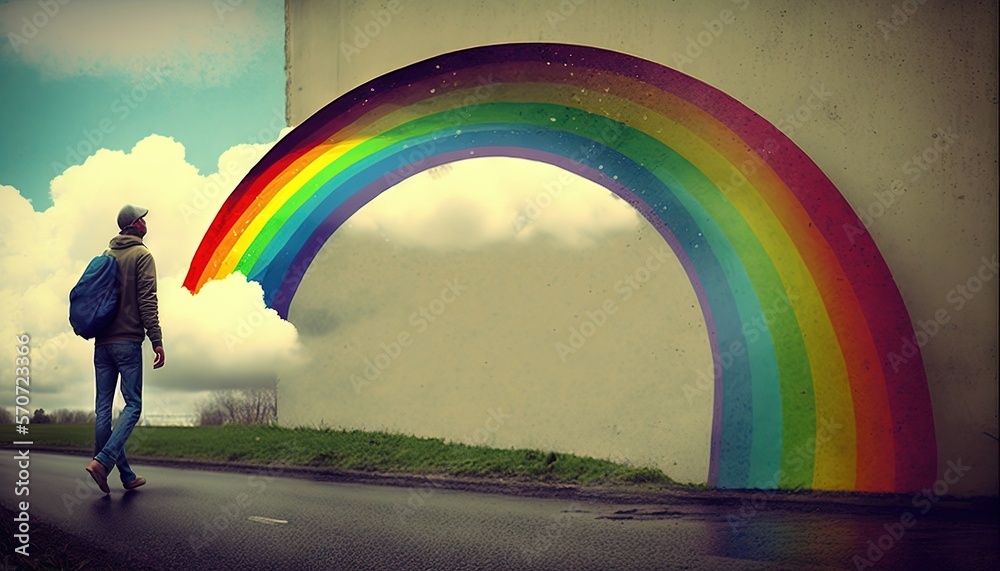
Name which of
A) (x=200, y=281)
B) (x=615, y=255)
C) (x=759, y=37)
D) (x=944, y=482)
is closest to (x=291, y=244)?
(x=200, y=281)

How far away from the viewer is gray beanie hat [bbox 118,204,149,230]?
5.05 m

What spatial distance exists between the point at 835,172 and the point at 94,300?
5993 millimetres

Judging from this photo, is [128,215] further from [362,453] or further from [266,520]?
[362,453]

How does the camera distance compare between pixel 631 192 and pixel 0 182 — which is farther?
pixel 631 192

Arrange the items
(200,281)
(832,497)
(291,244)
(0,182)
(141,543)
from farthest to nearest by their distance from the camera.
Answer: (291,244) → (200,281) → (832,497) → (0,182) → (141,543)

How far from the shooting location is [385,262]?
746 centimetres

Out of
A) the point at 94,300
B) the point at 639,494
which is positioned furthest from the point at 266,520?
the point at 639,494

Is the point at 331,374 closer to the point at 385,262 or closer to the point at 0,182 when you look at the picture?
the point at 385,262

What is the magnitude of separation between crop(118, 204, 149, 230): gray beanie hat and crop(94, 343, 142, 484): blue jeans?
81cm

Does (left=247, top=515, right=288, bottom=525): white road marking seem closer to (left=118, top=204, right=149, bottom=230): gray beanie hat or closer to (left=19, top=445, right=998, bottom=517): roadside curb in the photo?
(left=19, top=445, right=998, bottom=517): roadside curb

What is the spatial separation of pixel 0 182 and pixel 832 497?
22.1 feet

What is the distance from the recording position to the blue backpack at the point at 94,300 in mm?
4816

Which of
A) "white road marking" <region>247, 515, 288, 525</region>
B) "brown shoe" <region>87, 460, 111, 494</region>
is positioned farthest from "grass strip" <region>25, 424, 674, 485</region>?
"white road marking" <region>247, 515, 288, 525</region>

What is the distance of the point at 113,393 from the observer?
5.03 meters
